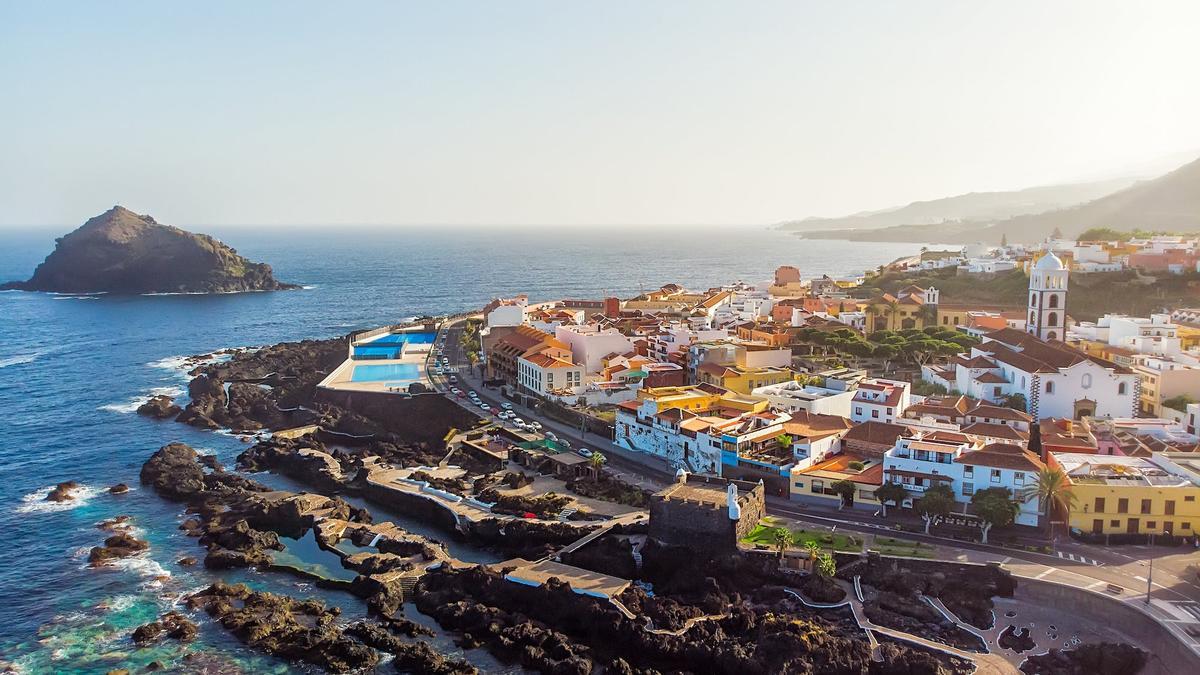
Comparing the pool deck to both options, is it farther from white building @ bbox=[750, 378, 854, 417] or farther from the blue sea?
white building @ bbox=[750, 378, 854, 417]

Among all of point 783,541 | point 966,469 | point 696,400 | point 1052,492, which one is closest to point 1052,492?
point 1052,492

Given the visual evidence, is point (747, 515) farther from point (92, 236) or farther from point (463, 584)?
point (92, 236)

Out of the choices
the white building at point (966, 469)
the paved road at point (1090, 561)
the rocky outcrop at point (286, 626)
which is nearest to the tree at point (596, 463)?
the paved road at point (1090, 561)

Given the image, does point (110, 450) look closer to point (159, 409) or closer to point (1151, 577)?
point (159, 409)

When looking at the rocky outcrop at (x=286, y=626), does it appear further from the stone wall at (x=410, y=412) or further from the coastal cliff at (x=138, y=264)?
the coastal cliff at (x=138, y=264)

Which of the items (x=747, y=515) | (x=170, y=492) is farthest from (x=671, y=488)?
(x=170, y=492)

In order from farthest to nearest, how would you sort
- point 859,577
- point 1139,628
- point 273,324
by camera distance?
1. point 273,324
2. point 859,577
3. point 1139,628
